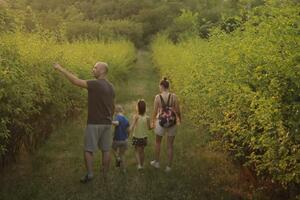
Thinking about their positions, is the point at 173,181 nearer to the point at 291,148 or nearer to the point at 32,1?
the point at 291,148

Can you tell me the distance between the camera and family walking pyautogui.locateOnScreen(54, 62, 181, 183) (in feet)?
27.9

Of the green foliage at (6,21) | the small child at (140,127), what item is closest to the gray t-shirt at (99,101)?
the small child at (140,127)

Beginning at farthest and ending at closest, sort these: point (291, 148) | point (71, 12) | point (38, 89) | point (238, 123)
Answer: point (71, 12)
point (38, 89)
point (238, 123)
point (291, 148)

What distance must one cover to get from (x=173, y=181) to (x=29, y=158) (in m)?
3.30

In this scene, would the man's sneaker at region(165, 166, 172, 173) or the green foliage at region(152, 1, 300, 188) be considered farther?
the man's sneaker at region(165, 166, 172, 173)

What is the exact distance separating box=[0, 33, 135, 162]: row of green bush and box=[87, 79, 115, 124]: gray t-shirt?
3.31 ft

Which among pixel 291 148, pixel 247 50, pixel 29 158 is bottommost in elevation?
pixel 29 158

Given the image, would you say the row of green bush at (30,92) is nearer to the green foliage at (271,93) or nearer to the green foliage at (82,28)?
the green foliage at (271,93)

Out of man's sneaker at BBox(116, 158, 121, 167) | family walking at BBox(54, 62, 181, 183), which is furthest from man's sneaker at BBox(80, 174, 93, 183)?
man's sneaker at BBox(116, 158, 121, 167)

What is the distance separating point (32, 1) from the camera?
64.7 m

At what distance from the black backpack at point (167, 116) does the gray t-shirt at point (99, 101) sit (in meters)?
1.40

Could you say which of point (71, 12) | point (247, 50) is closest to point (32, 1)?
point (71, 12)

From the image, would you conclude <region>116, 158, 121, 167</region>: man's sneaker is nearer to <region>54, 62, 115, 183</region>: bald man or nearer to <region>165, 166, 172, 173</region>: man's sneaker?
<region>165, 166, 172, 173</region>: man's sneaker

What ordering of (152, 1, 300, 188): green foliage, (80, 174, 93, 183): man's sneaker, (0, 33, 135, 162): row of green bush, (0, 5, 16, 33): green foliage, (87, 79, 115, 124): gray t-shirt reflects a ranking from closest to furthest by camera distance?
1. (152, 1, 300, 188): green foliage
2. (0, 33, 135, 162): row of green bush
3. (87, 79, 115, 124): gray t-shirt
4. (80, 174, 93, 183): man's sneaker
5. (0, 5, 16, 33): green foliage
